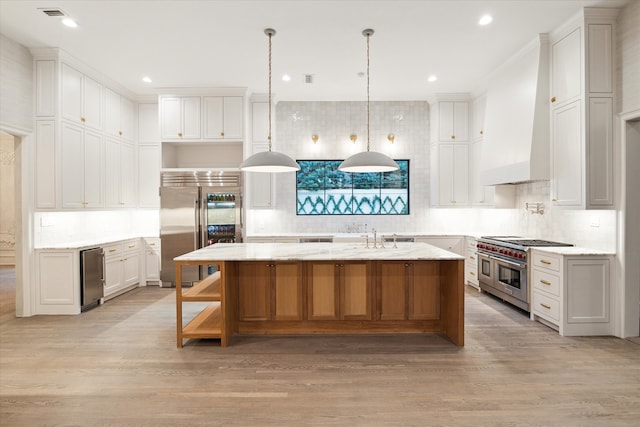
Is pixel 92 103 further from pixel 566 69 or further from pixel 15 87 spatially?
pixel 566 69

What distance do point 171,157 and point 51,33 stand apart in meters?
2.52

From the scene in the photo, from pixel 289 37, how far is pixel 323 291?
298 cm

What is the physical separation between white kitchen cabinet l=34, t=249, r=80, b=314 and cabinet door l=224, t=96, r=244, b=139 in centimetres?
291

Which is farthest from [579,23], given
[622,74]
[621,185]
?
[621,185]

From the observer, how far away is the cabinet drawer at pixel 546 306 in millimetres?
3922

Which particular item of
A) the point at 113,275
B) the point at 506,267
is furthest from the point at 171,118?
the point at 506,267

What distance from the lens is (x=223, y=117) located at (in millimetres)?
6086

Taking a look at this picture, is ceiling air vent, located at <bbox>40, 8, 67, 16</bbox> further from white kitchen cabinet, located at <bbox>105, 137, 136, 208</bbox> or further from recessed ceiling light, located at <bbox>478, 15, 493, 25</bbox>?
recessed ceiling light, located at <bbox>478, 15, 493, 25</bbox>

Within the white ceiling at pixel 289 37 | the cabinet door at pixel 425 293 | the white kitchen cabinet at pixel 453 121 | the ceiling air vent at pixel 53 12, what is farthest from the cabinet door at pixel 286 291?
the white kitchen cabinet at pixel 453 121

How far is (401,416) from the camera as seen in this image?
239 centimetres

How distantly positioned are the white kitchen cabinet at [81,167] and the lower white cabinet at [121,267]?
738mm

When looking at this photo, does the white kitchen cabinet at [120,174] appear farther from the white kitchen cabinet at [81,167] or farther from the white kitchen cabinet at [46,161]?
the white kitchen cabinet at [46,161]

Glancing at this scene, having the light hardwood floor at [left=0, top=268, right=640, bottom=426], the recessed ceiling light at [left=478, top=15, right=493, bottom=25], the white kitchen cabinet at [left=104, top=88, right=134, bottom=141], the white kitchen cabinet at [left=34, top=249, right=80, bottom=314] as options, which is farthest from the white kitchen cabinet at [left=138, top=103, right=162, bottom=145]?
the recessed ceiling light at [left=478, top=15, right=493, bottom=25]

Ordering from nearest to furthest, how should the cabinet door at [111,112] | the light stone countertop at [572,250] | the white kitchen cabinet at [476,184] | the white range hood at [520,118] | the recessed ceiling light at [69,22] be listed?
the light stone countertop at [572,250] < the recessed ceiling light at [69,22] < the white range hood at [520,118] < the cabinet door at [111,112] < the white kitchen cabinet at [476,184]
